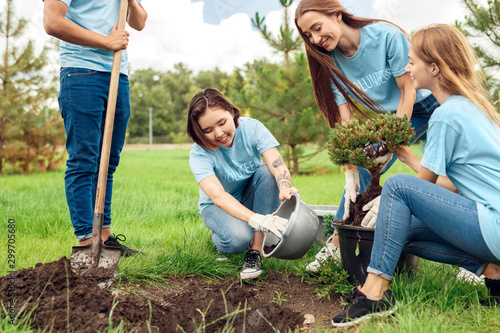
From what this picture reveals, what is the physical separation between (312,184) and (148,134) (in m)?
29.9

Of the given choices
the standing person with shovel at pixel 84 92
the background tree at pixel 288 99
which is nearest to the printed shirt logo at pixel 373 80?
the standing person with shovel at pixel 84 92

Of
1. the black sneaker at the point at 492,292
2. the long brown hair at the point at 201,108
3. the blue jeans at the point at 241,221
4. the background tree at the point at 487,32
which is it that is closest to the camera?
the black sneaker at the point at 492,292

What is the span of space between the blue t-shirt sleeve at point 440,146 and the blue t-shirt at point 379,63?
2.21 feet

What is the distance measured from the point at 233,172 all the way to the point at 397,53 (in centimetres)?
115

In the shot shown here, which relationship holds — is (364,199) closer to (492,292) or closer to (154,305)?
(492,292)

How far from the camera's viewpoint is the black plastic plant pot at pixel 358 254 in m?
1.92

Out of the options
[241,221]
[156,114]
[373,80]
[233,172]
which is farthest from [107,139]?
[156,114]

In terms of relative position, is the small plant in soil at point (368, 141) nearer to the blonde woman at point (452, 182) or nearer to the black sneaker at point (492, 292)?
the blonde woman at point (452, 182)

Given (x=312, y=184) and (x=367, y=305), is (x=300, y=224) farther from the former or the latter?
(x=312, y=184)

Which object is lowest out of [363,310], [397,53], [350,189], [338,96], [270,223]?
[363,310]

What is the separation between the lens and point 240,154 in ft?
8.36

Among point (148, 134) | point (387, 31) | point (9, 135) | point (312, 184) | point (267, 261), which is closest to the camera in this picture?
point (387, 31)

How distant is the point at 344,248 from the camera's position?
204 centimetres

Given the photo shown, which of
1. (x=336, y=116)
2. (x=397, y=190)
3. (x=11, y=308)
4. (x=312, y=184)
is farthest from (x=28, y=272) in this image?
(x=312, y=184)
